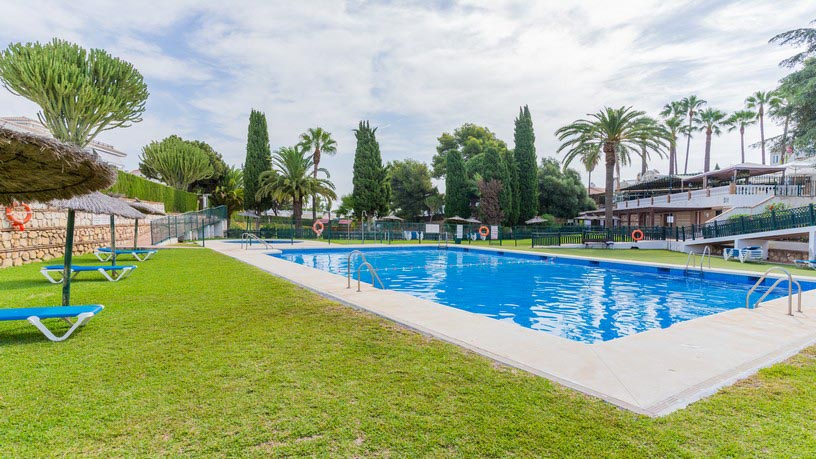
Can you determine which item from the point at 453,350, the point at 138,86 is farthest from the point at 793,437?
the point at 138,86

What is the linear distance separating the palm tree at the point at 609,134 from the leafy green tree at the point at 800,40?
8.18m

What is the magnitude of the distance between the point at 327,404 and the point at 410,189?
4387cm

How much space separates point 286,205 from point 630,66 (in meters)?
42.2

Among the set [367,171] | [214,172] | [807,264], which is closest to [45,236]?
[807,264]

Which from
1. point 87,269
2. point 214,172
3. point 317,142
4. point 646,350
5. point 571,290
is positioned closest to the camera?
point 646,350

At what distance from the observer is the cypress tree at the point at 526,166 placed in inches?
1484

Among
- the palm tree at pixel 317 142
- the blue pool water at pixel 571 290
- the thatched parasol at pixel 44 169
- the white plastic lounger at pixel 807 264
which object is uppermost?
the palm tree at pixel 317 142

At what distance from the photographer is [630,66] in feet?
50.2

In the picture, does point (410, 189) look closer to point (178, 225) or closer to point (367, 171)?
point (367, 171)

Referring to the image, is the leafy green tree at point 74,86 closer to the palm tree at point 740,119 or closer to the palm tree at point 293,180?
the palm tree at point 293,180

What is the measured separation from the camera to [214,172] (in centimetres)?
4144

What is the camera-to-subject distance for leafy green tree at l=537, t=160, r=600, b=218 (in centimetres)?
4094

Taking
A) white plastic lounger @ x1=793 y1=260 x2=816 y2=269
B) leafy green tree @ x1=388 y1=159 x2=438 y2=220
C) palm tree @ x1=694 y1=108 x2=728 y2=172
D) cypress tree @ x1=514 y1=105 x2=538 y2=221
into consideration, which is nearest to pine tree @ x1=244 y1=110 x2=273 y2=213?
leafy green tree @ x1=388 y1=159 x2=438 y2=220

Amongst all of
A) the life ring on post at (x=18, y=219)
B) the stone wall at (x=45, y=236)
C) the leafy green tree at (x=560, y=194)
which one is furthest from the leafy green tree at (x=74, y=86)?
the leafy green tree at (x=560, y=194)
